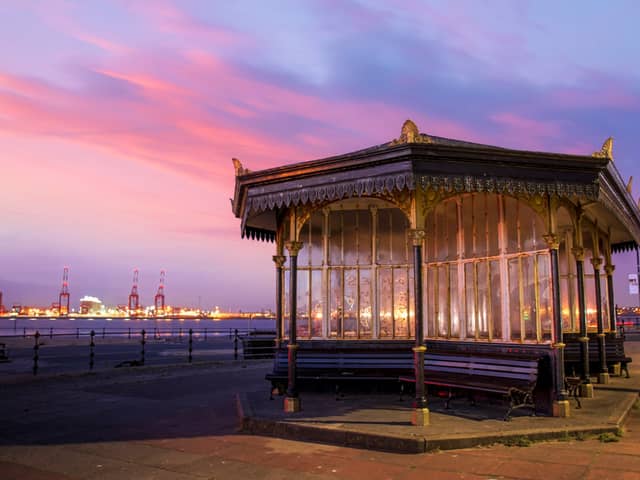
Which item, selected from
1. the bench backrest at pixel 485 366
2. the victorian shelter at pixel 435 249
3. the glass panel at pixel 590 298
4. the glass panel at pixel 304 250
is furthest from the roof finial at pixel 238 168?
the glass panel at pixel 590 298

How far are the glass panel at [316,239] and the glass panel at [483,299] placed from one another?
3.61 meters

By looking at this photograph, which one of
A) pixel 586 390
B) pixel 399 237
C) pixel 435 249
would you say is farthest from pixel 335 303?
pixel 586 390

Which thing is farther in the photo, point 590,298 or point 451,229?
point 590,298

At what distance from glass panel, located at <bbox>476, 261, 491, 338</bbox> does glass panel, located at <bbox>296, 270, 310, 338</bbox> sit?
3.86m

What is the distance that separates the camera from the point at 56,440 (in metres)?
8.58

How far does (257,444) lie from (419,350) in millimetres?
2844

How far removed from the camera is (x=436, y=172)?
9094 mm

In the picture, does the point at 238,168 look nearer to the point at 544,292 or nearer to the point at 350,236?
the point at 350,236

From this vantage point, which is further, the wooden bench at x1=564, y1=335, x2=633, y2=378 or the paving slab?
the wooden bench at x1=564, y1=335, x2=633, y2=378

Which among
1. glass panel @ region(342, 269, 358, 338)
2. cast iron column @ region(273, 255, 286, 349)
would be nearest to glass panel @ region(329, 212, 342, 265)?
glass panel @ region(342, 269, 358, 338)

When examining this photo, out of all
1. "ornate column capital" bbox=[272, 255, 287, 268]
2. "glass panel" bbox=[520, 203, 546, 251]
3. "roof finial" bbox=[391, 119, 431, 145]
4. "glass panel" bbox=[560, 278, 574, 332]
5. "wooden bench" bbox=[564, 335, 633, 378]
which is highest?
"roof finial" bbox=[391, 119, 431, 145]

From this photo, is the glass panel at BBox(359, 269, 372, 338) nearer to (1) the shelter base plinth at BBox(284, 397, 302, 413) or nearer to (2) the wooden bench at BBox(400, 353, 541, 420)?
(2) the wooden bench at BBox(400, 353, 541, 420)

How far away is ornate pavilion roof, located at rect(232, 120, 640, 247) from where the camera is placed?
9.05 m

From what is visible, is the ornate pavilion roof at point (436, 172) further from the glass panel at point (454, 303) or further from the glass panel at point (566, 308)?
the glass panel at point (566, 308)
